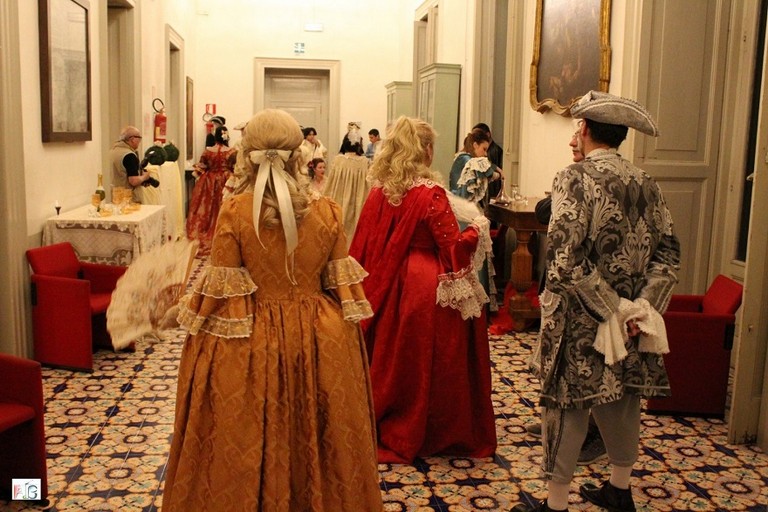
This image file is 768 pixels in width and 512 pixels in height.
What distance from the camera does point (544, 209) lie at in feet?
11.3

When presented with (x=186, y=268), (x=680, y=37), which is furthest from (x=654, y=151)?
(x=186, y=268)

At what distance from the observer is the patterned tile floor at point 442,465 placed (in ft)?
11.7

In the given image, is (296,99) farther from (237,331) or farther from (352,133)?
(237,331)

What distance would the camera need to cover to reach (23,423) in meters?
3.30

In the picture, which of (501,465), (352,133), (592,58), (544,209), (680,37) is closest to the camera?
(544,209)

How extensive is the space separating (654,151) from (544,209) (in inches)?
107

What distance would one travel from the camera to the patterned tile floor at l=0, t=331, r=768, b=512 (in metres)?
3.56

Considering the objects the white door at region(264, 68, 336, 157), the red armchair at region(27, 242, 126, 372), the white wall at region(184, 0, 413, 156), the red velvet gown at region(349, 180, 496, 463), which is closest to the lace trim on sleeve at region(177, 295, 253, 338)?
the red velvet gown at region(349, 180, 496, 463)

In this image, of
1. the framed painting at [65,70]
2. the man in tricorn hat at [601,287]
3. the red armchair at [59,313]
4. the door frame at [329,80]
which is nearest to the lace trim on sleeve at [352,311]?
the man in tricorn hat at [601,287]

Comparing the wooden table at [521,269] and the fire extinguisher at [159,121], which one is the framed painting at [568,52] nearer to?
the wooden table at [521,269]

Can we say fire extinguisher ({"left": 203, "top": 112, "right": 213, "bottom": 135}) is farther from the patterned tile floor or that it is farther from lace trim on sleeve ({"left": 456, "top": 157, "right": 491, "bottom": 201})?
the patterned tile floor

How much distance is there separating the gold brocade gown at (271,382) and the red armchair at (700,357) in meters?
2.42

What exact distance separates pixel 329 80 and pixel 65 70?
9497 mm

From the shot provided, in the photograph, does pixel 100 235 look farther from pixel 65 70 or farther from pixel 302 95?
pixel 302 95
